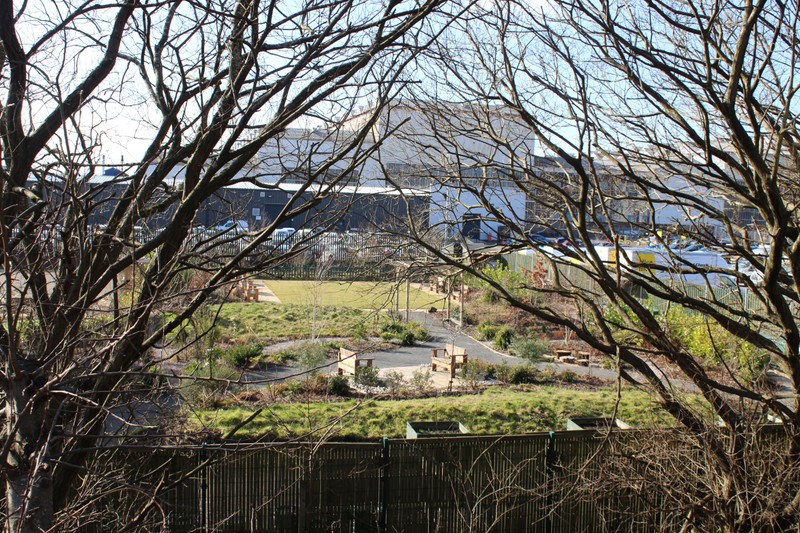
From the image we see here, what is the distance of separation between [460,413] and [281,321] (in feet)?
30.3

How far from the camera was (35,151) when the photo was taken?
390cm

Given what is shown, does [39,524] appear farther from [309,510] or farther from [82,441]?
[309,510]

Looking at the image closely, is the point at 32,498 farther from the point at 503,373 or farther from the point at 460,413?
the point at 503,373

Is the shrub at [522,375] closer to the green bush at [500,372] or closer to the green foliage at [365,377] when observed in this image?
the green bush at [500,372]

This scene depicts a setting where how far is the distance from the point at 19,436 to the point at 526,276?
21.5 meters

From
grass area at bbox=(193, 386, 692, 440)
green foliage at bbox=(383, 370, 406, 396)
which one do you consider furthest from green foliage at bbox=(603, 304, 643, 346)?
green foliage at bbox=(383, 370, 406, 396)

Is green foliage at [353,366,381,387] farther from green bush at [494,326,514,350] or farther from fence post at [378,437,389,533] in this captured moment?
fence post at [378,437,389,533]

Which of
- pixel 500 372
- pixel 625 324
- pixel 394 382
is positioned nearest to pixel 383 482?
pixel 625 324

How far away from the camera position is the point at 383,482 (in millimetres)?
7402

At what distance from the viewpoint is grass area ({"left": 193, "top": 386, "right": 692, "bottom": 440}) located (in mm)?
9945

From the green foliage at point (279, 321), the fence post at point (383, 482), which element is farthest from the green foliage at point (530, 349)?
the fence post at point (383, 482)

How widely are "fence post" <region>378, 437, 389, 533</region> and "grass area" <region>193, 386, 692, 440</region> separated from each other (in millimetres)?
2165

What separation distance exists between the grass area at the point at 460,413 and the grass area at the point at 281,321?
461 cm

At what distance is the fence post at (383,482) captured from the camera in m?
7.36
